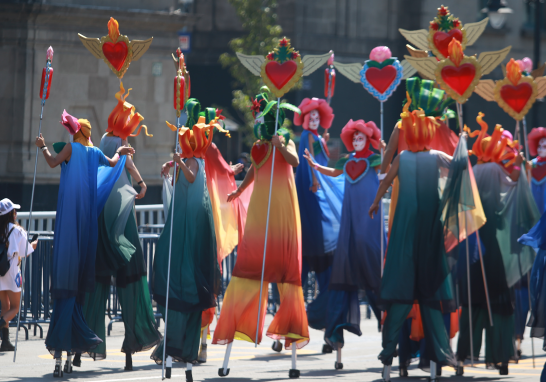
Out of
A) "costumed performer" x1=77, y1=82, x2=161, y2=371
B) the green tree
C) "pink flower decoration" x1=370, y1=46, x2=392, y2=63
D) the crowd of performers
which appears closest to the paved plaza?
the crowd of performers

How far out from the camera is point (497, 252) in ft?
26.9

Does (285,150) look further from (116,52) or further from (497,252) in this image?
(497,252)

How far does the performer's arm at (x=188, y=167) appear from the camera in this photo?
7266 mm

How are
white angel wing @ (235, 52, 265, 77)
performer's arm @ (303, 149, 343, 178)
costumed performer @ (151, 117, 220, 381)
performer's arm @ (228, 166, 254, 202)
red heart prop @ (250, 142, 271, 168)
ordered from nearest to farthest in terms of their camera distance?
costumed performer @ (151, 117, 220, 381), red heart prop @ (250, 142, 271, 168), performer's arm @ (228, 166, 254, 202), white angel wing @ (235, 52, 265, 77), performer's arm @ (303, 149, 343, 178)

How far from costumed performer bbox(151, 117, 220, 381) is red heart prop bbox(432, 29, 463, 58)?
2500 mm

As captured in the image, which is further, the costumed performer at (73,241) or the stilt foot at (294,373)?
the stilt foot at (294,373)

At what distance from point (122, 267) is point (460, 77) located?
336 centimetres

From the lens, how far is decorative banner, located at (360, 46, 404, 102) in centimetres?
897

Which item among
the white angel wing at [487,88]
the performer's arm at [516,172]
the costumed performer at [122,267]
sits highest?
the white angel wing at [487,88]

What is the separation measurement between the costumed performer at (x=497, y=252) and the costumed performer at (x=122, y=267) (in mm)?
2815

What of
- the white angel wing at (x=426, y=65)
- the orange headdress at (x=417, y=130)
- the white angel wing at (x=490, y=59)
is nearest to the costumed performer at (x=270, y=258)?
the orange headdress at (x=417, y=130)

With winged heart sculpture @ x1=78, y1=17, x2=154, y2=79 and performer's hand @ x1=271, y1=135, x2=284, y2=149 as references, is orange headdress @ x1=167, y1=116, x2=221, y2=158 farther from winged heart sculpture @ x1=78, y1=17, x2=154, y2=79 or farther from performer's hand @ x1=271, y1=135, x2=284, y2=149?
winged heart sculpture @ x1=78, y1=17, x2=154, y2=79

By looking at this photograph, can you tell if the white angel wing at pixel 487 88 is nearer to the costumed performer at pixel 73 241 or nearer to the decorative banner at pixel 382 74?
the decorative banner at pixel 382 74

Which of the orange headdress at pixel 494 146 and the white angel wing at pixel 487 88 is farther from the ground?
the white angel wing at pixel 487 88
